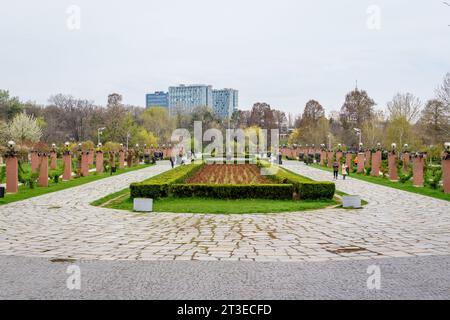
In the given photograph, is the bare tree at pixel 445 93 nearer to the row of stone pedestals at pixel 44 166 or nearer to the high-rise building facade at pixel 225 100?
the row of stone pedestals at pixel 44 166

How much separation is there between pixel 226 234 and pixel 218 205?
508cm

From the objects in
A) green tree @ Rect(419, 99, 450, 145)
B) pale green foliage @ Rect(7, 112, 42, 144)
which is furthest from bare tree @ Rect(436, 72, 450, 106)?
pale green foliage @ Rect(7, 112, 42, 144)

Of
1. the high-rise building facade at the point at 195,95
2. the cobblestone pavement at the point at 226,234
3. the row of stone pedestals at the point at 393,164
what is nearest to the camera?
the cobblestone pavement at the point at 226,234

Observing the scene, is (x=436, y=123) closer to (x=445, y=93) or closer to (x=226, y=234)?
(x=445, y=93)

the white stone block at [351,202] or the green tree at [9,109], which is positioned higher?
the green tree at [9,109]

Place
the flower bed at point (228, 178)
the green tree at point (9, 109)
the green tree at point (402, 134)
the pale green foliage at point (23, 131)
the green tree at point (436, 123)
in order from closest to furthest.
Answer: the flower bed at point (228, 178) < the green tree at point (436, 123) < the green tree at point (402, 134) < the pale green foliage at point (23, 131) < the green tree at point (9, 109)

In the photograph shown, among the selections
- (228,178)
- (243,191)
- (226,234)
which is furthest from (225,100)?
(226,234)

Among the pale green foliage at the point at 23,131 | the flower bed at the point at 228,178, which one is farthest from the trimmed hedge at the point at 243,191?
the pale green foliage at the point at 23,131

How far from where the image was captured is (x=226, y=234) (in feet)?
30.4

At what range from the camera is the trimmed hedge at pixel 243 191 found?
637 inches

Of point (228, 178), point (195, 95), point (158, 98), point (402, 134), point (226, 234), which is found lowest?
point (228, 178)

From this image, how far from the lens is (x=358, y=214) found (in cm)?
1234

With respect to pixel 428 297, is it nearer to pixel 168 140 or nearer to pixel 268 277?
pixel 268 277

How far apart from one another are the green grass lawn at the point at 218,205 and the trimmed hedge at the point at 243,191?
0.33 metres
